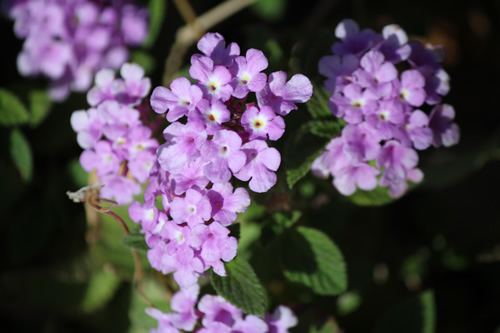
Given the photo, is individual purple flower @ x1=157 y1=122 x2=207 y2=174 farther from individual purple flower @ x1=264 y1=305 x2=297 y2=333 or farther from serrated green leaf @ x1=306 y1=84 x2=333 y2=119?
individual purple flower @ x1=264 y1=305 x2=297 y2=333

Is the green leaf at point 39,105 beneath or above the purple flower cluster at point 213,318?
above

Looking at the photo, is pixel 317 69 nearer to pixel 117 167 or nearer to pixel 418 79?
pixel 418 79

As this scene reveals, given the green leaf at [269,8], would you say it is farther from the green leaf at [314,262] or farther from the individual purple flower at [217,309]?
the individual purple flower at [217,309]

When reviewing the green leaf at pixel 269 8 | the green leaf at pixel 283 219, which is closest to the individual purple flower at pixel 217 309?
the green leaf at pixel 283 219

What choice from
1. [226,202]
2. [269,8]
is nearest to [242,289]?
[226,202]

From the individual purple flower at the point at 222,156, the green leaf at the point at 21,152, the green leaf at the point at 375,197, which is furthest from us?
the green leaf at the point at 21,152

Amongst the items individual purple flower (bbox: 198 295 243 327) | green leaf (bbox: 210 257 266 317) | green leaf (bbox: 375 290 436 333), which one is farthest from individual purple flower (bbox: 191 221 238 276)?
green leaf (bbox: 375 290 436 333)
